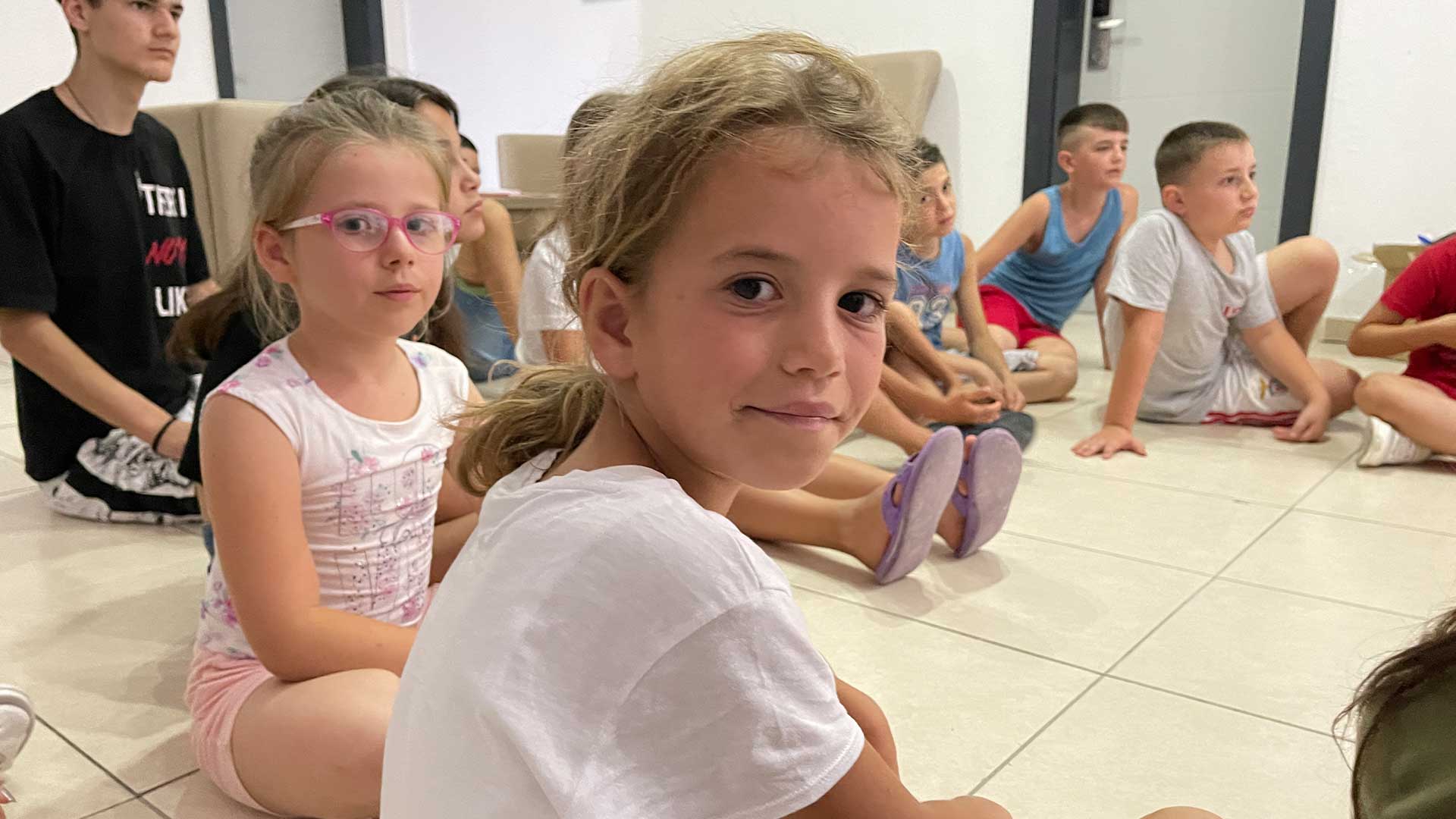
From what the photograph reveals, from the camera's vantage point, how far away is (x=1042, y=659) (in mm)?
1193

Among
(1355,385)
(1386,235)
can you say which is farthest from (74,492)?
(1386,235)

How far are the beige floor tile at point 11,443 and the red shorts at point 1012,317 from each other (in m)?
2.09

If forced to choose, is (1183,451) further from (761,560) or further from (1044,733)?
(761,560)

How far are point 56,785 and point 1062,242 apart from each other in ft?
7.83

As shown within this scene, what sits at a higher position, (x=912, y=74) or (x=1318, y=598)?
(x=912, y=74)

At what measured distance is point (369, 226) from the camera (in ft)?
3.13

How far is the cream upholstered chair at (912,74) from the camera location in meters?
3.67

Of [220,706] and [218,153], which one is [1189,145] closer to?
[220,706]

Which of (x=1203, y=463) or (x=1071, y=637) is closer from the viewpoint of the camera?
(x=1071, y=637)

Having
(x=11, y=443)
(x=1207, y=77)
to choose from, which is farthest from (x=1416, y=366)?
(x=11, y=443)

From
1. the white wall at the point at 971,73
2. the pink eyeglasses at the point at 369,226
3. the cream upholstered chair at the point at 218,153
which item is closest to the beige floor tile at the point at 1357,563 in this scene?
the pink eyeglasses at the point at 369,226

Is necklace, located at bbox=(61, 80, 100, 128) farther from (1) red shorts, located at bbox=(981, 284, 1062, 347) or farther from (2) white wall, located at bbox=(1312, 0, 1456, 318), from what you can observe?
(2) white wall, located at bbox=(1312, 0, 1456, 318)

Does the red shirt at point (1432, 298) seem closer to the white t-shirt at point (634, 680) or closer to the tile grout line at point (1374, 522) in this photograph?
the tile grout line at point (1374, 522)

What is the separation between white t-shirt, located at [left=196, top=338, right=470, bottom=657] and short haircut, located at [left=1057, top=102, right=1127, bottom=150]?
2.11 m
